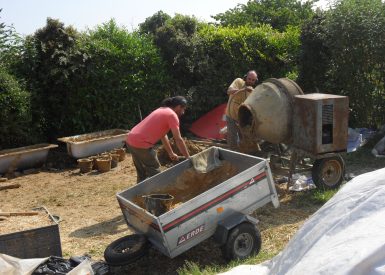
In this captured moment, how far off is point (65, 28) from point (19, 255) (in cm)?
738

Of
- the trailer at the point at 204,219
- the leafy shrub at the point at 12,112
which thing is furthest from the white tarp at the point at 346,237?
the leafy shrub at the point at 12,112

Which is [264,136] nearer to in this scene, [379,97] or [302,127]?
[302,127]

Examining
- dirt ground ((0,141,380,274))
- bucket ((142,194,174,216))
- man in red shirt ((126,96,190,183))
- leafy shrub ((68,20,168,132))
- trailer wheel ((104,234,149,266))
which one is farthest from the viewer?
leafy shrub ((68,20,168,132))

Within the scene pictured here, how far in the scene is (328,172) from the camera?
7250 millimetres

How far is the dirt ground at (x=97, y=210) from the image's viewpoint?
5.55 metres

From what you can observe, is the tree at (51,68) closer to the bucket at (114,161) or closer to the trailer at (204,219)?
the bucket at (114,161)

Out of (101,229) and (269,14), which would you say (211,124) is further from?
(269,14)

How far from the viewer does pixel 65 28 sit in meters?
11.0

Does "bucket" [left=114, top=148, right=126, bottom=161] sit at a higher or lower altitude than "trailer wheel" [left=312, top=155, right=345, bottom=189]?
lower

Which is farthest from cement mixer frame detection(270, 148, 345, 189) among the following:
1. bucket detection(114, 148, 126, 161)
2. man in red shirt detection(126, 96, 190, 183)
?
bucket detection(114, 148, 126, 161)

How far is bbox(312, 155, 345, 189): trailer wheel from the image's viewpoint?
7.10 metres

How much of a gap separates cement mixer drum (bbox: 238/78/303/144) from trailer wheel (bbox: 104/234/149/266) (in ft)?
9.42

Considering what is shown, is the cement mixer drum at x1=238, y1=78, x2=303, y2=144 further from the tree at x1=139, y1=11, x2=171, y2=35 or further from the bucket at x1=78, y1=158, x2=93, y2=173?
the tree at x1=139, y1=11, x2=171, y2=35

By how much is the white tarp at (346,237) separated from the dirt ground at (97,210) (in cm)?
225
